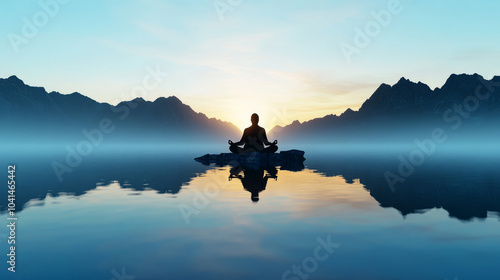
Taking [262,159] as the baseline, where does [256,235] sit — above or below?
below

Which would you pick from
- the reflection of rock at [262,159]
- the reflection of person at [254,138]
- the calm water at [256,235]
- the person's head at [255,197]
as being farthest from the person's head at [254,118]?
the person's head at [255,197]

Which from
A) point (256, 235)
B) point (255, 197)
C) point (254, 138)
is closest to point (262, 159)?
point (254, 138)

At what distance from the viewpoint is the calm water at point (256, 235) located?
861cm

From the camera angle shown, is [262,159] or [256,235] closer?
[256,235]

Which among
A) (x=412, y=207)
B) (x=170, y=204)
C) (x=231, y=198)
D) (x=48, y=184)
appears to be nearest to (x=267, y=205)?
(x=231, y=198)

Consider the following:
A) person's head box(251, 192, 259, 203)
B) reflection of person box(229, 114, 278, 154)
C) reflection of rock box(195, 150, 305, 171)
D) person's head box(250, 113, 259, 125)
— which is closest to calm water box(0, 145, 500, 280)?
person's head box(251, 192, 259, 203)

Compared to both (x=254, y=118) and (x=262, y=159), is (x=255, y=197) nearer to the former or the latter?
(x=262, y=159)

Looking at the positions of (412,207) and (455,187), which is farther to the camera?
(455,187)

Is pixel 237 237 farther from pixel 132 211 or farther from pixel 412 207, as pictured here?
pixel 412 207

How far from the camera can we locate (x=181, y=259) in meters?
9.27

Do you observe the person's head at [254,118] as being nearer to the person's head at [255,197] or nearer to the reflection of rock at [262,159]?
the reflection of rock at [262,159]

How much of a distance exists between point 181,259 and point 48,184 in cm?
2187

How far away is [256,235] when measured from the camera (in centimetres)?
1172

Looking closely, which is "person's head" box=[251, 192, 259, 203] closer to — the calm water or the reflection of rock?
the calm water
